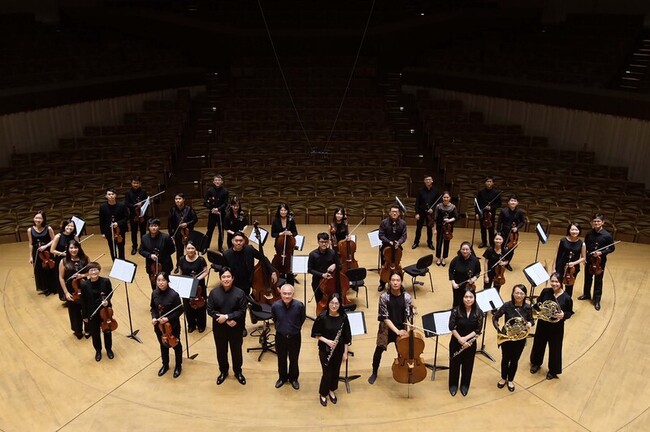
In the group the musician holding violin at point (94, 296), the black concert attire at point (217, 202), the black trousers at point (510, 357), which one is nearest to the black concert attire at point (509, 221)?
the black trousers at point (510, 357)

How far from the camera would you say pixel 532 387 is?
6887 millimetres

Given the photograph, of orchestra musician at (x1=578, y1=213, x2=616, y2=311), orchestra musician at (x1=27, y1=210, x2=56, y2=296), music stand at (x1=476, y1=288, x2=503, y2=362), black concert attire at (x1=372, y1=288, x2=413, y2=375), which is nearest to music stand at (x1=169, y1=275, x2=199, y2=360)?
black concert attire at (x1=372, y1=288, x2=413, y2=375)

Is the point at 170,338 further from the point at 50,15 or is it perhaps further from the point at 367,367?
the point at 50,15

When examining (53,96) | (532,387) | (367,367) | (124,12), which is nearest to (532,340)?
(532,387)

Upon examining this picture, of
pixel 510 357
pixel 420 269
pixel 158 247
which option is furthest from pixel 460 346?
pixel 158 247

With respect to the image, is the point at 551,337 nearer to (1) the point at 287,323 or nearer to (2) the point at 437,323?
(2) the point at 437,323

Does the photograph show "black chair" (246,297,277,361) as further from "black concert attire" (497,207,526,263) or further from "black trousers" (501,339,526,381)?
"black concert attire" (497,207,526,263)

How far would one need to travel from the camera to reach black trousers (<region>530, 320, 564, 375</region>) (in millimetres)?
6781

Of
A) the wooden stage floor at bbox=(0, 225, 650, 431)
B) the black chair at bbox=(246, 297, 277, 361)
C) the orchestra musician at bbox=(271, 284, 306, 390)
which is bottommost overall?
the wooden stage floor at bbox=(0, 225, 650, 431)

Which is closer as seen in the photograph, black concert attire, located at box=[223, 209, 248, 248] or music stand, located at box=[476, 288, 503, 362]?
music stand, located at box=[476, 288, 503, 362]

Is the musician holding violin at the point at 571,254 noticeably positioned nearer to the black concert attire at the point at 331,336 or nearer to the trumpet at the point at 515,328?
the trumpet at the point at 515,328

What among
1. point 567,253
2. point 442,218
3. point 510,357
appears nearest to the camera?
point 510,357

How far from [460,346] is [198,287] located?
10.6 feet

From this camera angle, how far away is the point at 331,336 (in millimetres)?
6160
